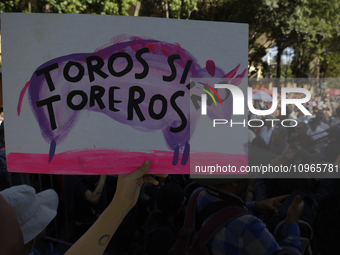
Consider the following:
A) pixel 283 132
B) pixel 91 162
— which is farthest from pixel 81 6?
pixel 91 162

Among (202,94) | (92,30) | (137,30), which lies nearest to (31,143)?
(92,30)

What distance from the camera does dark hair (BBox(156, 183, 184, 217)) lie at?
2405 mm

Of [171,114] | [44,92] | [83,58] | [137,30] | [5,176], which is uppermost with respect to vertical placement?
[137,30]

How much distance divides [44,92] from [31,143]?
228mm

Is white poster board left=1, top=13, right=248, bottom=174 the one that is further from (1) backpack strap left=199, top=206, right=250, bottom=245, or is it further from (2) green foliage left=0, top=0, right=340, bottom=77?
(2) green foliage left=0, top=0, right=340, bottom=77

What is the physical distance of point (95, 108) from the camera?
122cm

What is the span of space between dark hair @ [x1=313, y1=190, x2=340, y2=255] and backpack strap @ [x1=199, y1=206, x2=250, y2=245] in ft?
1.23

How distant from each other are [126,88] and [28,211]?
100 cm

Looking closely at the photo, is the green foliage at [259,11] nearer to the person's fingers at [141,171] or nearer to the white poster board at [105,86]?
the white poster board at [105,86]

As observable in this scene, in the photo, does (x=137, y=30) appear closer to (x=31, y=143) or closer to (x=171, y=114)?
(x=171, y=114)

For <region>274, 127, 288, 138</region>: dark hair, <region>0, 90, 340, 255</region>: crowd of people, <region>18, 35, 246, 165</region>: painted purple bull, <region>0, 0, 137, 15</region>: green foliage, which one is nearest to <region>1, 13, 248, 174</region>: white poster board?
<region>18, 35, 246, 165</region>: painted purple bull

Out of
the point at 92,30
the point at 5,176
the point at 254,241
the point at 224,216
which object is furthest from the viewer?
the point at 5,176

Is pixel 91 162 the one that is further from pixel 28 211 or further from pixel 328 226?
pixel 328 226

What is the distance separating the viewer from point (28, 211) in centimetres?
162
